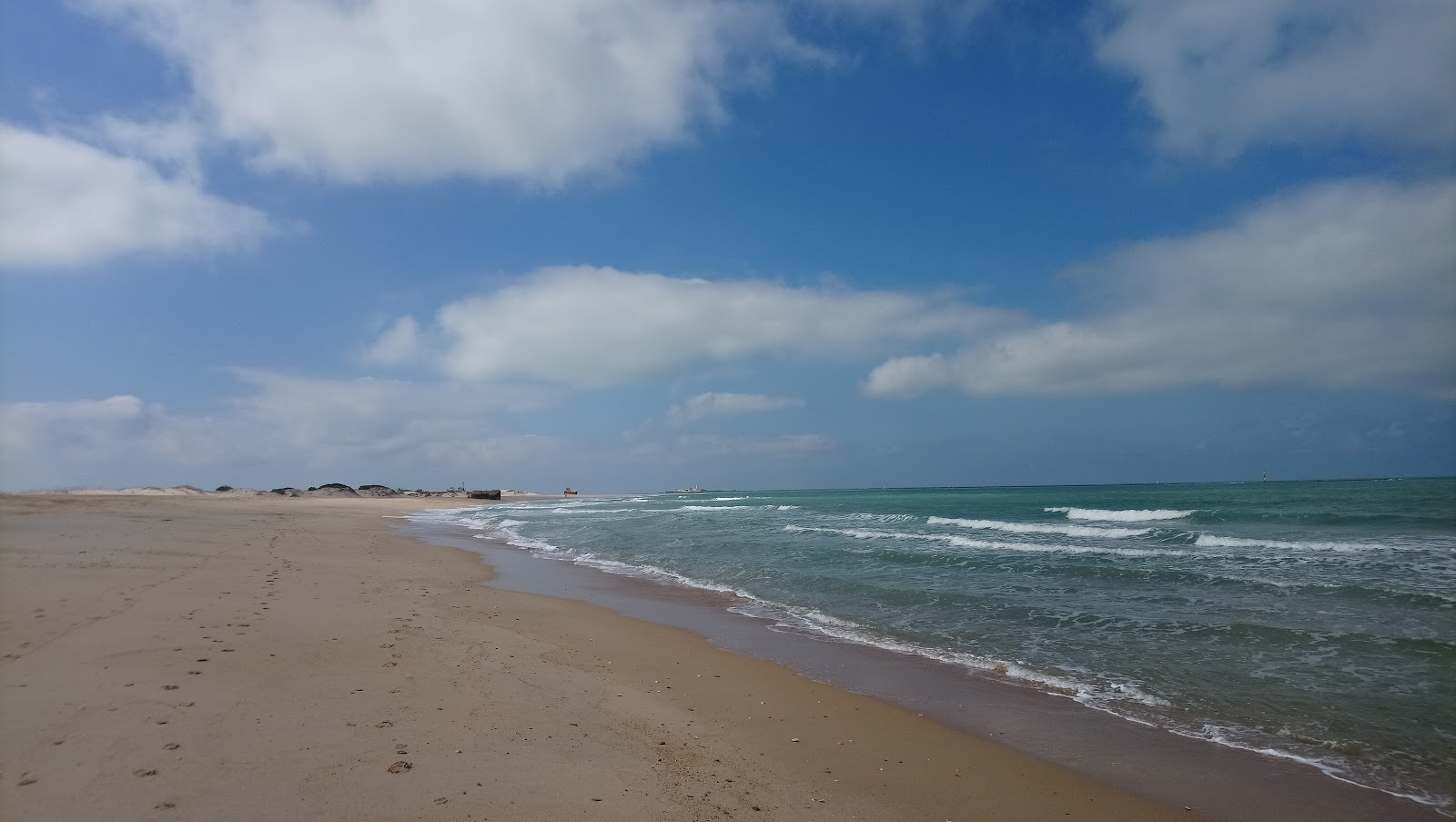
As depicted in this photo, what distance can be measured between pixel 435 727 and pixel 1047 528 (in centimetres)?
2920

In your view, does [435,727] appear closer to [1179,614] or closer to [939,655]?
[939,655]

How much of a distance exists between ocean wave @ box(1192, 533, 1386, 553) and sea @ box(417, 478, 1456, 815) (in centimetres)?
12

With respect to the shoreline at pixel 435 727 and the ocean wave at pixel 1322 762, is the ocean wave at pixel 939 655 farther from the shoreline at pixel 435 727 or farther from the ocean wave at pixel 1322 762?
the shoreline at pixel 435 727

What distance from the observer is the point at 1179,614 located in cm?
1106

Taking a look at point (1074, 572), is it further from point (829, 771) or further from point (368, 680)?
point (368, 680)

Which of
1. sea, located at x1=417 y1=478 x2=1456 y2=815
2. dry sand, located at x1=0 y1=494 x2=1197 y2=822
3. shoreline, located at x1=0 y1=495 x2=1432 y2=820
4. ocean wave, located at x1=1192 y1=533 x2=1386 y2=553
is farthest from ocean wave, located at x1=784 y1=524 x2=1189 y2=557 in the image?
dry sand, located at x1=0 y1=494 x2=1197 y2=822

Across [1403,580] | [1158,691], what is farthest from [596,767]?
[1403,580]

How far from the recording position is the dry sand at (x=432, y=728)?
4.18 m

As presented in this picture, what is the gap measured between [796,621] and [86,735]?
28.6 ft

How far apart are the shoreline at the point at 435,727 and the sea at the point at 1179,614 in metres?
2.18

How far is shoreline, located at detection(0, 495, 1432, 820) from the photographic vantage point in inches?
165

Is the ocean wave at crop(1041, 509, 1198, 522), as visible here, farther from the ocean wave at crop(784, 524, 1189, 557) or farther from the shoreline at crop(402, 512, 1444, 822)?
the shoreline at crop(402, 512, 1444, 822)

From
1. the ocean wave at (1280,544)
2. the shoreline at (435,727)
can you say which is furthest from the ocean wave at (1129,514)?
the shoreline at (435,727)

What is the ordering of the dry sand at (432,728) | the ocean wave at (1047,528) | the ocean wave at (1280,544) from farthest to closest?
the ocean wave at (1047,528)
the ocean wave at (1280,544)
the dry sand at (432,728)
